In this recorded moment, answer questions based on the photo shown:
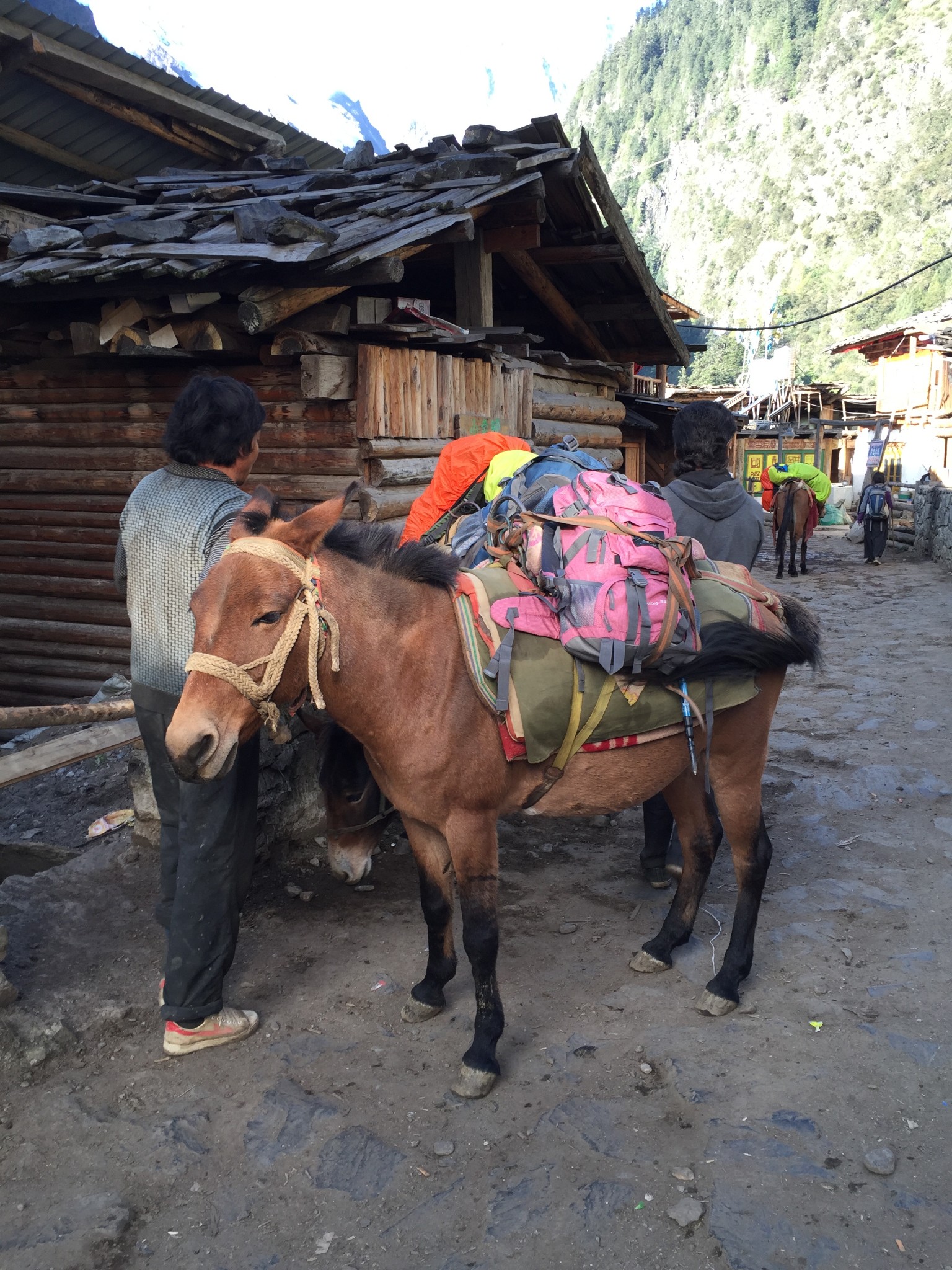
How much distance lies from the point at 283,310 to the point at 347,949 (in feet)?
10.9

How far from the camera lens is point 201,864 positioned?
2.77 metres

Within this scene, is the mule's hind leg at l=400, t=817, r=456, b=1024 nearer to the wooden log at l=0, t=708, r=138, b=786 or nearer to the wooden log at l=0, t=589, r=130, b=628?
the wooden log at l=0, t=708, r=138, b=786

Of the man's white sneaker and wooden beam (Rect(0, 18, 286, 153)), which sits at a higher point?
wooden beam (Rect(0, 18, 286, 153))

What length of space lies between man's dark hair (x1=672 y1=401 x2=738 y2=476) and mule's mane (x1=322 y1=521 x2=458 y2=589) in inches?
55.6

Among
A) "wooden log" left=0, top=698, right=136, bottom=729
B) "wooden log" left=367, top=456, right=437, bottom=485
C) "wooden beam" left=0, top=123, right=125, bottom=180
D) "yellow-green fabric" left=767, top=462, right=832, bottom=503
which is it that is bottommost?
"wooden log" left=0, top=698, right=136, bottom=729

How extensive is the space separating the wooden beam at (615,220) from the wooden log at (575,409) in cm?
113

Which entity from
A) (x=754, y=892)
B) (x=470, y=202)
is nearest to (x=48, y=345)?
(x=470, y=202)

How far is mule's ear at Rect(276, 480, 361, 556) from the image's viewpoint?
7.55 ft

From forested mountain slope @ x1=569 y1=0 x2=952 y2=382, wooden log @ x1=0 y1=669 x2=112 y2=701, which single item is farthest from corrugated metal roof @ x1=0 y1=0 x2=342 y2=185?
forested mountain slope @ x1=569 y1=0 x2=952 y2=382

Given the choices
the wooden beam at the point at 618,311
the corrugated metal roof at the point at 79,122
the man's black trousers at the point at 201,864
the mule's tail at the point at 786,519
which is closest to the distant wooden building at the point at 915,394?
the mule's tail at the point at 786,519

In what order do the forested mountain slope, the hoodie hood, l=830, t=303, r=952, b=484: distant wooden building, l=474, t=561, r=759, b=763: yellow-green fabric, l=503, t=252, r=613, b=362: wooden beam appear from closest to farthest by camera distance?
l=474, t=561, r=759, b=763: yellow-green fabric, the hoodie hood, l=503, t=252, r=613, b=362: wooden beam, l=830, t=303, r=952, b=484: distant wooden building, the forested mountain slope

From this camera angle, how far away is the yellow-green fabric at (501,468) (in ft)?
11.5

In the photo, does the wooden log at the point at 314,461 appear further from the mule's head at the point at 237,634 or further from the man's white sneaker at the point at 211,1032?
the man's white sneaker at the point at 211,1032

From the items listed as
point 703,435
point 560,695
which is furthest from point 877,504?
point 560,695
